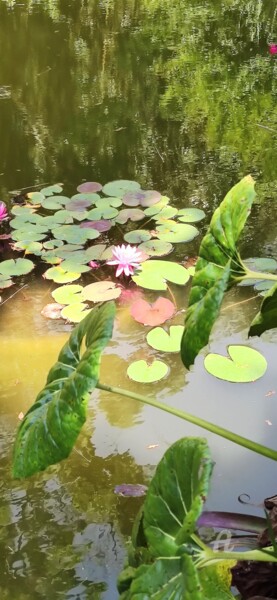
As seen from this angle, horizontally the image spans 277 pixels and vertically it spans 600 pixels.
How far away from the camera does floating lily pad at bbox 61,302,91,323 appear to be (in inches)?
60.1

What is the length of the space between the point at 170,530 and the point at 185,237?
131 cm

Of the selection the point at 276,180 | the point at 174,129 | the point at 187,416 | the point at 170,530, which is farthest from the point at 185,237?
the point at 170,530

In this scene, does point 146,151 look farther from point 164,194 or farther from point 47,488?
point 47,488

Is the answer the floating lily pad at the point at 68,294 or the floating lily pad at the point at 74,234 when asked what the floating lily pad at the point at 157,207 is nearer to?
the floating lily pad at the point at 74,234

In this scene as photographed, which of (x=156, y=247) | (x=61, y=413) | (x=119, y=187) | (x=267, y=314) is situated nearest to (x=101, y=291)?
(x=156, y=247)

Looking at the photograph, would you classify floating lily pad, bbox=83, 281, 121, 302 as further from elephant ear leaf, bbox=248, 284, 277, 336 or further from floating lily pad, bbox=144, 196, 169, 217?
elephant ear leaf, bbox=248, 284, 277, 336

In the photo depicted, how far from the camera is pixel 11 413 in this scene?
4.22 ft

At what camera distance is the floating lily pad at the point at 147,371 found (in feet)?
4.37

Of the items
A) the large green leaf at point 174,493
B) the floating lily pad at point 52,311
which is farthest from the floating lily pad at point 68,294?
the large green leaf at point 174,493

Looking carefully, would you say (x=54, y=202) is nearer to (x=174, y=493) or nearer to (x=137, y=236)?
(x=137, y=236)

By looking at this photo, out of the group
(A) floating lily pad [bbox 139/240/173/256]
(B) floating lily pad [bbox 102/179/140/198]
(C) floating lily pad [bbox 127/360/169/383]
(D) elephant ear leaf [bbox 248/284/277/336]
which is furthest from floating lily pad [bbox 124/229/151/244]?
(D) elephant ear leaf [bbox 248/284/277/336]

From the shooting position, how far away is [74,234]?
1844mm

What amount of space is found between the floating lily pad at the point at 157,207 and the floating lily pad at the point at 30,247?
0.36m

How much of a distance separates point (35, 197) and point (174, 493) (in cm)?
161
